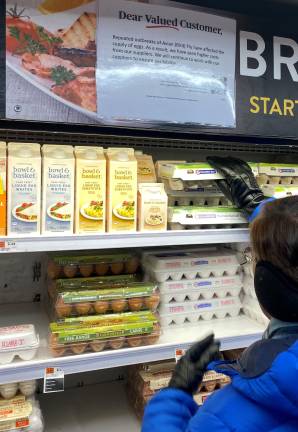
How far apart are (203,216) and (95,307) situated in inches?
23.1

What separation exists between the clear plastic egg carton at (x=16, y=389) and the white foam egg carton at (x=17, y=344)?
6.0 inches

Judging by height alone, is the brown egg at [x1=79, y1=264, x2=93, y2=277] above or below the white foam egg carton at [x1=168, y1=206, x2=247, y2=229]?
below

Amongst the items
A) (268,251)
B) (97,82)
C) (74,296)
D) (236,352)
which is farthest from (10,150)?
(236,352)

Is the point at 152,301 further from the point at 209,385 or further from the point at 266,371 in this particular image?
the point at 266,371

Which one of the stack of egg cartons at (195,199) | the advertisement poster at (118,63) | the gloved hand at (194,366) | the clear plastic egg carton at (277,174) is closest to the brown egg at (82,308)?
Answer: the stack of egg cartons at (195,199)

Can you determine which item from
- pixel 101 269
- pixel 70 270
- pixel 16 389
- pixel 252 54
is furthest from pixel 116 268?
pixel 252 54

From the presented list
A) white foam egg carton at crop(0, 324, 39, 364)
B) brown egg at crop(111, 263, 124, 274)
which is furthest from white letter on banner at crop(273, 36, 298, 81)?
white foam egg carton at crop(0, 324, 39, 364)

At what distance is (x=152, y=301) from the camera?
173 cm

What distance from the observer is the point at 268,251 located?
903 millimetres

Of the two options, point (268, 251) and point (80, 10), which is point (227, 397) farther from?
point (80, 10)

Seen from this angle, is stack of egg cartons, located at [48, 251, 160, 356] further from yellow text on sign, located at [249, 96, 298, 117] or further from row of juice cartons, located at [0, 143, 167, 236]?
yellow text on sign, located at [249, 96, 298, 117]

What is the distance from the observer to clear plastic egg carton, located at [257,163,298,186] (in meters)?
1.91

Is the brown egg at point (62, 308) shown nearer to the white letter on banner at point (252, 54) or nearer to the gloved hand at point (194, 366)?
the gloved hand at point (194, 366)

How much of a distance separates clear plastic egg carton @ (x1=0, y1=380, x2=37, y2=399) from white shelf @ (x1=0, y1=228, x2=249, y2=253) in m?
0.56
